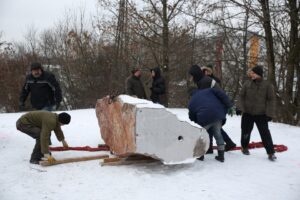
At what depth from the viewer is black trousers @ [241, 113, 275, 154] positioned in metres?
7.50

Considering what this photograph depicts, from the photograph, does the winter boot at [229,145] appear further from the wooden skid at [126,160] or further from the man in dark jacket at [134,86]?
the man in dark jacket at [134,86]

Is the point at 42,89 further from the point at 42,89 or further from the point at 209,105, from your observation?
the point at 209,105

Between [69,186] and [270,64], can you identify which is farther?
[270,64]

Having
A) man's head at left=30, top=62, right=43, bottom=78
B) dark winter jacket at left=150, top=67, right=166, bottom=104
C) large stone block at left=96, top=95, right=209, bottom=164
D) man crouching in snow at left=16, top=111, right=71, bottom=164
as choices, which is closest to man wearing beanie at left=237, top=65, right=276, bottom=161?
large stone block at left=96, top=95, right=209, bottom=164

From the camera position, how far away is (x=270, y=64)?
16297mm

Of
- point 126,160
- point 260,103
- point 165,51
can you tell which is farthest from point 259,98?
point 165,51

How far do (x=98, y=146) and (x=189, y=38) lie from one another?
45.6 ft

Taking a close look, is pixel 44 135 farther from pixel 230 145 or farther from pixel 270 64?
pixel 270 64

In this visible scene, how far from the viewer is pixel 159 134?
646cm

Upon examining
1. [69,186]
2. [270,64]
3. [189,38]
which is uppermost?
[189,38]

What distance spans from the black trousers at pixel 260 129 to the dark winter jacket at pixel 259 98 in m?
0.14

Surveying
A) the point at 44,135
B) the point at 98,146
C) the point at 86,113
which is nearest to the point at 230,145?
the point at 98,146

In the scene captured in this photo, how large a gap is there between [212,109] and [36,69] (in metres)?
3.26

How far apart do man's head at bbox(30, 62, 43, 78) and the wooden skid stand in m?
2.15
